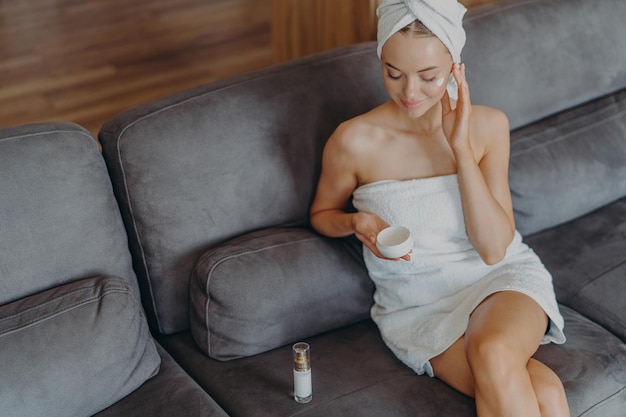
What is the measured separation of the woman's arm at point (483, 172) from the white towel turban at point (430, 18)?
0.28ft

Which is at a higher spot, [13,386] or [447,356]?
[13,386]

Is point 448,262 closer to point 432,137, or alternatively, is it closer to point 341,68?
point 432,137

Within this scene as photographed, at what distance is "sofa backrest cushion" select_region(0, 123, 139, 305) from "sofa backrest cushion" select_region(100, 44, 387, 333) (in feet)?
0.28

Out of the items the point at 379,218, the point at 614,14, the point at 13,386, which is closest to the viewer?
the point at 13,386

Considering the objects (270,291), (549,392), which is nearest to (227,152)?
(270,291)

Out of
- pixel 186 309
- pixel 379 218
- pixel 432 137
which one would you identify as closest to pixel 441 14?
pixel 432 137

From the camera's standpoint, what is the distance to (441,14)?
1938 mm

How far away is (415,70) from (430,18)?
0.41 ft

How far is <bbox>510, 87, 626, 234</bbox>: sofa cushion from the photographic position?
259cm

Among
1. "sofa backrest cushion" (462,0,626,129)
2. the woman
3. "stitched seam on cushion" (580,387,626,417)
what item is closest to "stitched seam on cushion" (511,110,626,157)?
"sofa backrest cushion" (462,0,626,129)

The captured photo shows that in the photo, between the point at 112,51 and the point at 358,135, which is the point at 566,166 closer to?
the point at 358,135

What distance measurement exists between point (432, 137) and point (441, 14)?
39cm

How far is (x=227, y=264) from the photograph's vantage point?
2.12 metres

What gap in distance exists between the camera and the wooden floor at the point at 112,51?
428cm
